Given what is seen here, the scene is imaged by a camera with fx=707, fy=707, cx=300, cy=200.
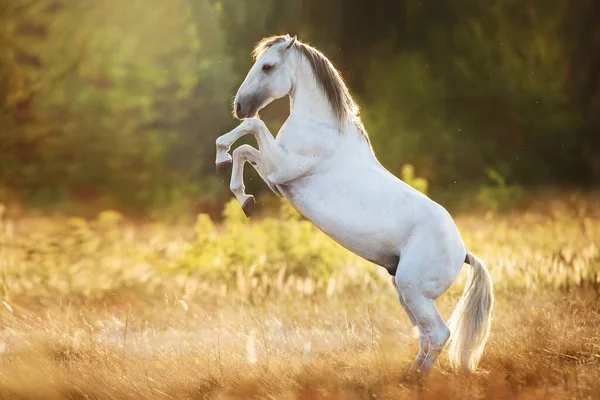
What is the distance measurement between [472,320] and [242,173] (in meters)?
1.83

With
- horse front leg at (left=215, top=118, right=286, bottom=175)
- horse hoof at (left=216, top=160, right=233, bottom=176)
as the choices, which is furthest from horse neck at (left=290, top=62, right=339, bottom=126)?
horse hoof at (left=216, top=160, right=233, bottom=176)

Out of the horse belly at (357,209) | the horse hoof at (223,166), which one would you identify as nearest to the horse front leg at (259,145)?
the horse hoof at (223,166)

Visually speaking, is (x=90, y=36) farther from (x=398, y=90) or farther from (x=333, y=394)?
(x=333, y=394)

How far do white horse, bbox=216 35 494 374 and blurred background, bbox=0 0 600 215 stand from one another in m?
5.66

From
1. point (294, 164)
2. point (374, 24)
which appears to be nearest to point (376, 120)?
point (374, 24)

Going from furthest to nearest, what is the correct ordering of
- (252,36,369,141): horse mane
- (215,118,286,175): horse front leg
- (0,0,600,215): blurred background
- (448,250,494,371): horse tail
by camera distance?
(0,0,600,215): blurred background, (448,250,494,371): horse tail, (252,36,369,141): horse mane, (215,118,286,175): horse front leg

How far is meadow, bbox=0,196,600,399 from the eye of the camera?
4453mm

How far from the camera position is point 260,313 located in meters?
6.17

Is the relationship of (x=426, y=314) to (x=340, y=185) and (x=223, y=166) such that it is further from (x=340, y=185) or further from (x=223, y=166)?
(x=223, y=166)

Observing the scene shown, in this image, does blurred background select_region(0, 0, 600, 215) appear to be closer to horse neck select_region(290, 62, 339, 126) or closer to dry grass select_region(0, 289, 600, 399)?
dry grass select_region(0, 289, 600, 399)

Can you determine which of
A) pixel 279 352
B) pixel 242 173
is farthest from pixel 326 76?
pixel 279 352

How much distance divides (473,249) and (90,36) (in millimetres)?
5762

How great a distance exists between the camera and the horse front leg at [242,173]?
4426mm

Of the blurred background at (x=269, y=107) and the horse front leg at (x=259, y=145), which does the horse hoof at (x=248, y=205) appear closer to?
the horse front leg at (x=259, y=145)
